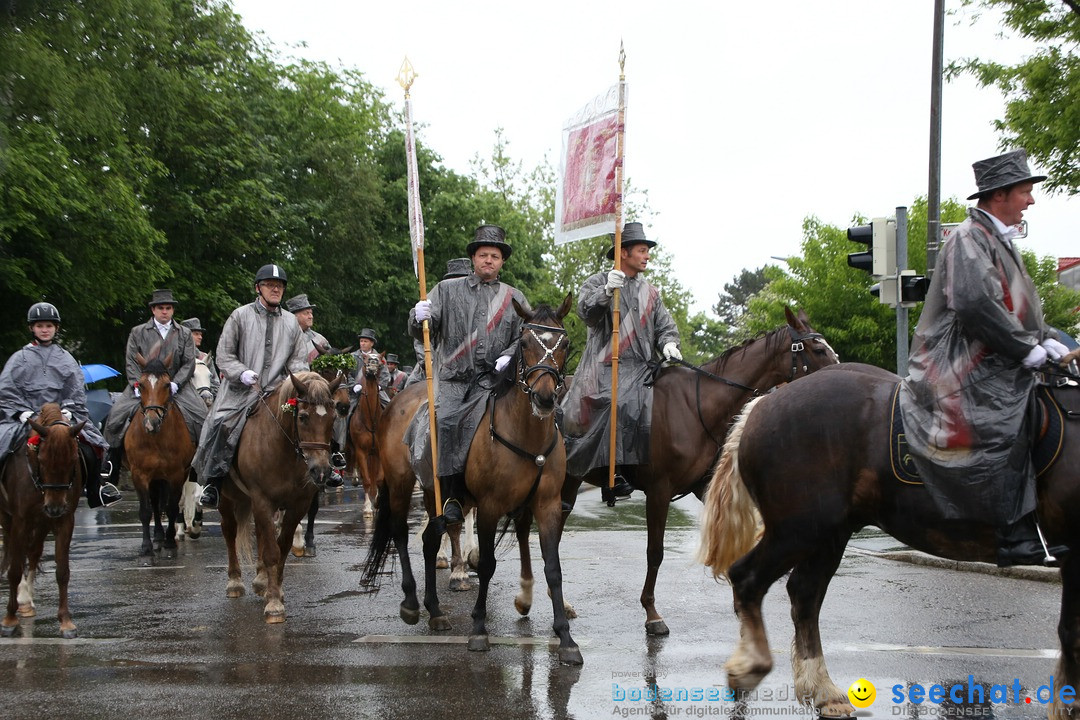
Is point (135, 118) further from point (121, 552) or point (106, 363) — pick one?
point (121, 552)

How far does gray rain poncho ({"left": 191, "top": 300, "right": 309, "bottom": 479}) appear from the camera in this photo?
33.5 feet

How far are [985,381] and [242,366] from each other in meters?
6.86

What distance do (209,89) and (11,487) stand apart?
995 inches

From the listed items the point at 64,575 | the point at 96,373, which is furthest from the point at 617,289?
the point at 96,373

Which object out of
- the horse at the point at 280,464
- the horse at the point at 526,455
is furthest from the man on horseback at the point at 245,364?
the horse at the point at 526,455

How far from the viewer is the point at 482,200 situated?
47.5 metres

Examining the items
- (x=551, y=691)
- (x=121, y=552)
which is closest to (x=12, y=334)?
(x=121, y=552)

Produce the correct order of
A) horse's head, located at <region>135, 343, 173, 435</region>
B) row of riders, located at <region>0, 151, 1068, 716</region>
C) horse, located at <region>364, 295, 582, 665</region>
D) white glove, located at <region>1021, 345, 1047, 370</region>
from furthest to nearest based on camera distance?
horse's head, located at <region>135, 343, 173, 435</region>
horse, located at <region>364, 295, 582, 665</region>
row of riders, located at <region>0, 151, 1068, 716</region>
white glove, located at <region>1021, 345, 1047, 370</region>

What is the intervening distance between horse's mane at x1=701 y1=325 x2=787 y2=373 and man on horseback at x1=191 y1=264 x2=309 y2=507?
3925 millimetres

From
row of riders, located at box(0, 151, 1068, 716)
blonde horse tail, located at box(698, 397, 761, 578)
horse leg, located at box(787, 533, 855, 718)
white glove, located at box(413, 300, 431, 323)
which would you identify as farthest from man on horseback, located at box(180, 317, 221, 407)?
horse leg, located at box(787, 533, 855, 718)

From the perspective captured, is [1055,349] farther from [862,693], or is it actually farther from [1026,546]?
[862,693]

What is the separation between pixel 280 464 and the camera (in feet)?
32.2

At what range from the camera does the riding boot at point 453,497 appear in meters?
8.18

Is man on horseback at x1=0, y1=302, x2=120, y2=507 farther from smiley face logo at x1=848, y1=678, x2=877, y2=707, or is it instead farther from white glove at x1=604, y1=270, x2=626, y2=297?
smiley face logo at x1=848, y1=678, x2=877, y2=707
